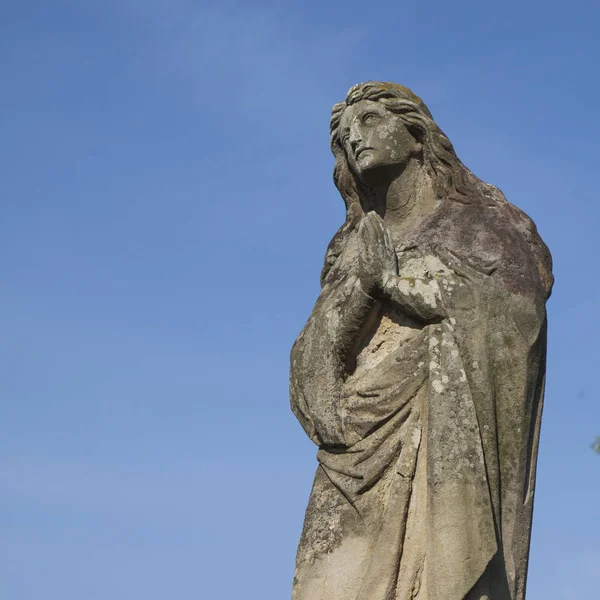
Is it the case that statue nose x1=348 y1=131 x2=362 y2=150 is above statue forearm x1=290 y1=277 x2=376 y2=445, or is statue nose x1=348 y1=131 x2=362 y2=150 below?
above

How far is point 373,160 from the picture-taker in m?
9.78

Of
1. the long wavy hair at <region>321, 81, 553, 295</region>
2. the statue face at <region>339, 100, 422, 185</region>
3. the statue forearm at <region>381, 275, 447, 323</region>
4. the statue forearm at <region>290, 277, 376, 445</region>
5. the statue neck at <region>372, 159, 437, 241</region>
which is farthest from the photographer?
the statue neck at <region>372, 159, 437, 241</region>

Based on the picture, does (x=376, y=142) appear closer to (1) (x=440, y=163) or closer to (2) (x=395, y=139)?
(2) (x=395, y=139)

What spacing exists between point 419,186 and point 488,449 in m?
2.19

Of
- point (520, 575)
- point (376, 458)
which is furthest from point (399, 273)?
point (520, 575)

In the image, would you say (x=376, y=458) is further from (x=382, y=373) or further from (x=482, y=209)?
(x=482, y=209)

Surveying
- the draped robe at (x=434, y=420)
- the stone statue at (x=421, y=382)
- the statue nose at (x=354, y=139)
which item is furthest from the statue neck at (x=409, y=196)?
the statue nose at (x=354, y=139)

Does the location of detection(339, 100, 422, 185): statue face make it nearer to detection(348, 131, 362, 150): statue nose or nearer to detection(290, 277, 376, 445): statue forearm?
detection(348, 131, 362, 150): statue nose

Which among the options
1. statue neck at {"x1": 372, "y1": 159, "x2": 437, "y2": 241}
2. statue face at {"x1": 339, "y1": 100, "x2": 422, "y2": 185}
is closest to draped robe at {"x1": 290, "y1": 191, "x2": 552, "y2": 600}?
statue neck at {"x1": 372, "y1": 159, "x2": 437, "y2": 241}

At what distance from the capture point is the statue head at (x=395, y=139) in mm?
9797

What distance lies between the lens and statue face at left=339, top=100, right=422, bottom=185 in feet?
32.1

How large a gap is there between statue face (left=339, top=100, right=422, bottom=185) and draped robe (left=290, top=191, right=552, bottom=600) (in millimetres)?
544

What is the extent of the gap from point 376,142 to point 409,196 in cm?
49

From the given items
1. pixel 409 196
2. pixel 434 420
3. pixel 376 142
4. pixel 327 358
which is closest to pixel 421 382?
pixel 434 420
